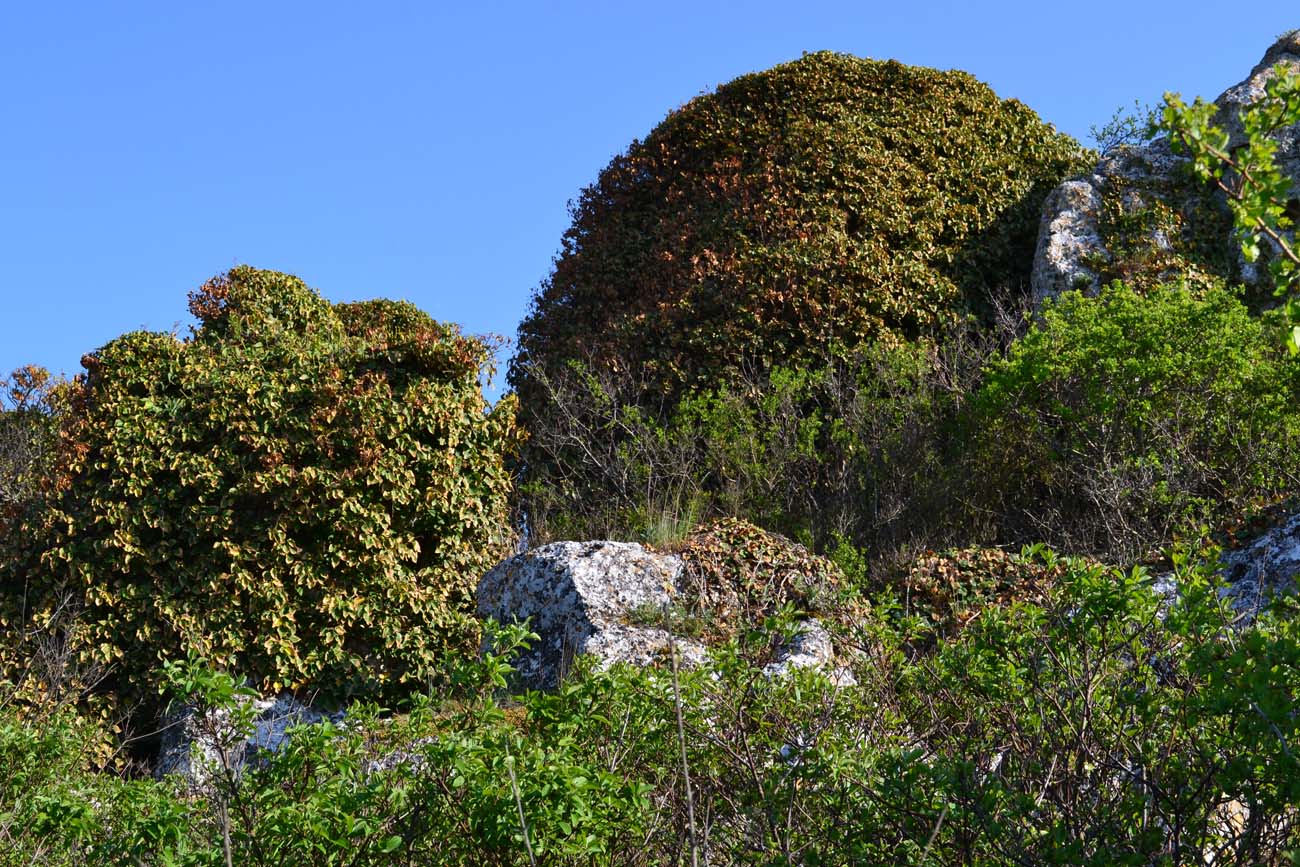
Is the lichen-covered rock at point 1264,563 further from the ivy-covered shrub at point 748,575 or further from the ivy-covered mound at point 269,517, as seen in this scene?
the ivy-covered mound at point 269,517

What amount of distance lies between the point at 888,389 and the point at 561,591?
4461 mm

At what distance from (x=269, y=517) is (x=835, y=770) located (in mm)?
5985

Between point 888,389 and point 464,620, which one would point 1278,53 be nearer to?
point 888,389

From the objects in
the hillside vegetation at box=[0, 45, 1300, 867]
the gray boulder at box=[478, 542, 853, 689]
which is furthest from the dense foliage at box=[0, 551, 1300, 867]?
the gray boulder at box=[478, 542, 853, 689]

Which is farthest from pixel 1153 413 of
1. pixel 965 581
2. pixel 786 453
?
pixel 786 453

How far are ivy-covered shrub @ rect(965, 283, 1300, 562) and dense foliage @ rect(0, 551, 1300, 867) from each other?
16.1 feet

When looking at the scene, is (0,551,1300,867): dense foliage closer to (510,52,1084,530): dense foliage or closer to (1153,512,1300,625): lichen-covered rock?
(1153,512,1300,625): lichen-covered rock

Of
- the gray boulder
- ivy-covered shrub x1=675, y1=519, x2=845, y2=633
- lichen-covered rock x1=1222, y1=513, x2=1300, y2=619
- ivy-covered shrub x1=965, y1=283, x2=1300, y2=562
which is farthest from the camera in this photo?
ivy-covered shrub x1=965, y1=283, x2=1300, y2=562

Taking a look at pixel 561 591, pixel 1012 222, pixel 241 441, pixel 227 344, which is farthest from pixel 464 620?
pixel 1012 222

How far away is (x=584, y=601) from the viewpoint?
846 cm

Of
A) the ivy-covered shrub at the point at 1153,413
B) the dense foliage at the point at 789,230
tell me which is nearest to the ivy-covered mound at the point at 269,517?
the dense foliage at the point at 789,230

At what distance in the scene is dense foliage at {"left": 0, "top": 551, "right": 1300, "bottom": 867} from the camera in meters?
3.56

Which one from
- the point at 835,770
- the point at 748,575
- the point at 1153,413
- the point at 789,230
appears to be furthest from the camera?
the point at 789,230

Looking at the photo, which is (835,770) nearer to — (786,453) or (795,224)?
(786,453)
